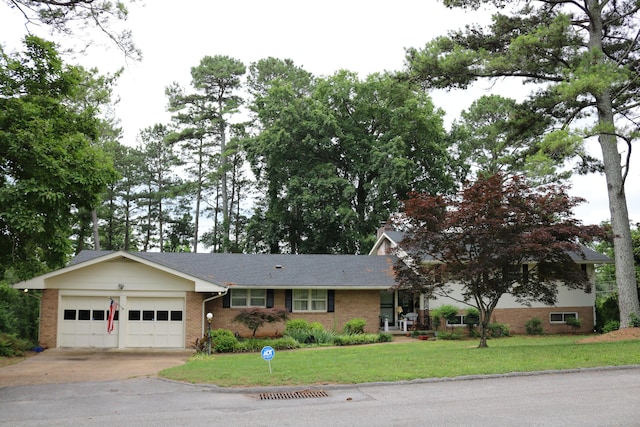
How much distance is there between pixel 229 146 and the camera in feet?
153

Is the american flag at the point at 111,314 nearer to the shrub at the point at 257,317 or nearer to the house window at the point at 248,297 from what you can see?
the shrub at the point at 257,317

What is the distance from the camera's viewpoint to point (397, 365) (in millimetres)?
14023

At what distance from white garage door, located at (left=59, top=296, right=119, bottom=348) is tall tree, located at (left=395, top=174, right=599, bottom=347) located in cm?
1234

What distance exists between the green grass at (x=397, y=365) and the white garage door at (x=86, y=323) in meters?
7.24

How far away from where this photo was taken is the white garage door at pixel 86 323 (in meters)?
22.0

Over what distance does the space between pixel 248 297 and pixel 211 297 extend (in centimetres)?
300

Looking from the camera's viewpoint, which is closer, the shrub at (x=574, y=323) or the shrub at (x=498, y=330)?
the shrub at (x=498, y=330)

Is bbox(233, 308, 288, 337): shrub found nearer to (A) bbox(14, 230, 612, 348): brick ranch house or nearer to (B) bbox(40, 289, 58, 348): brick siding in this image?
(A) bbox(14, 230, 612, 348): brick ranch house

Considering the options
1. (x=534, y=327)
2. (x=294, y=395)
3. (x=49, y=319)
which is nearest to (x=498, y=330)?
(x=534, y=327)

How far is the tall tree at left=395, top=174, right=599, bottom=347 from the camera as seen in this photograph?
1664 cm

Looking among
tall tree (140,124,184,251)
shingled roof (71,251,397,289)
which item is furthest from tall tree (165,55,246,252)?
shingled roof (71,251,397,289)

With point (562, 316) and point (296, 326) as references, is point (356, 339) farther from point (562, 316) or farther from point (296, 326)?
point (562, 316)

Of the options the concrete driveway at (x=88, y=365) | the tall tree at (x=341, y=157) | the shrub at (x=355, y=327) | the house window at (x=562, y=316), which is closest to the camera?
the concrete driveway at (x=88, y=365)

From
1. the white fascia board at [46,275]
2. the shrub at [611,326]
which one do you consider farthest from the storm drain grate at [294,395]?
the shrub at [611,326]
